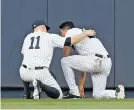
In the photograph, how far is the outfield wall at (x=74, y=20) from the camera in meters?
12.8

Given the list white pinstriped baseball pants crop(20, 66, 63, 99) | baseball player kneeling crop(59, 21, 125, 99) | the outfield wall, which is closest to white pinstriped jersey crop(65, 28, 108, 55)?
baseball player kneeling crop(59, 21, 125, 99)

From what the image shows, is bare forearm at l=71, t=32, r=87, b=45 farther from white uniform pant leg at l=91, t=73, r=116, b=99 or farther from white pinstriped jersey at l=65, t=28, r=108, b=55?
white uniform pant leg at l=91, t=73, r=116, b=99

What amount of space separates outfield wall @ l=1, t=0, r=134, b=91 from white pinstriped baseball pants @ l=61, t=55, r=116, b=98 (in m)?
1.54

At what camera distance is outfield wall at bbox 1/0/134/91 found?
12750 millimetres

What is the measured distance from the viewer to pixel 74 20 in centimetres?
1273

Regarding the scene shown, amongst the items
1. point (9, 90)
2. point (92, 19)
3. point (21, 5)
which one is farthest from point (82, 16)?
point (9, 90)

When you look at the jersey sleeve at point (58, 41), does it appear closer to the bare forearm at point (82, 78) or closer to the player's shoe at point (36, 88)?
the player's shoe at point (36, 88)

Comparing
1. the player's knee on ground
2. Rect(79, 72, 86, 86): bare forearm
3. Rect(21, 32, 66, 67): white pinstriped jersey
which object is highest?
Rect(21, 32, 66, 67): white pinstriped jersey

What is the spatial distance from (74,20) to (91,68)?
6.33ft

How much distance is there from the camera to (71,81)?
1108 centimetres

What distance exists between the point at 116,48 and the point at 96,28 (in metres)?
0.53

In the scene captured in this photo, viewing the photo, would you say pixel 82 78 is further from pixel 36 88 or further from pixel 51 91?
pixel 36 88

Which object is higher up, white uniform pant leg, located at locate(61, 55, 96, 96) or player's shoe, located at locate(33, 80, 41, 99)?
white uniform pant leg, located at locate(61, 55, 96, 96)

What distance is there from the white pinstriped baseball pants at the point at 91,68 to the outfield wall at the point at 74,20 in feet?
5.05
